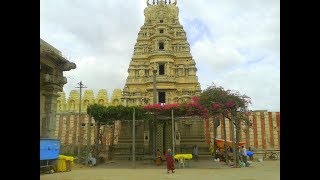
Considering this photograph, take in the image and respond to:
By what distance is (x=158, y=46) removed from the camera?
118 ft

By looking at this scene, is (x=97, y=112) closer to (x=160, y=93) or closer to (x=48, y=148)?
(x=48, y=148)

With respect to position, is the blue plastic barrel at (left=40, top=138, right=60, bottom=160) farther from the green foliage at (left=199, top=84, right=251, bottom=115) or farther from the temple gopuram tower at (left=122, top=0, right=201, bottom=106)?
the temple gopuram tower at (left=122, top=0, right=201, bottom=106)

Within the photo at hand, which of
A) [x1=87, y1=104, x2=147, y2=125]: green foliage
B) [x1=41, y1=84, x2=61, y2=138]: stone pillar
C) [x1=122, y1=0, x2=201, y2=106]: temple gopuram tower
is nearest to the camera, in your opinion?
[x1=41, y1=84, x2=61, y2=138]: stone pillar

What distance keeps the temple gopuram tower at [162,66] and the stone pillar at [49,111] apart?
832 inches

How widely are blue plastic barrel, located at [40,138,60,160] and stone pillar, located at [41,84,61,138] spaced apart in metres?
0.39

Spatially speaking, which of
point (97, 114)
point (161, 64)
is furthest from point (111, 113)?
point (161, 64)

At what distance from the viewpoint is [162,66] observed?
35344 millimetres

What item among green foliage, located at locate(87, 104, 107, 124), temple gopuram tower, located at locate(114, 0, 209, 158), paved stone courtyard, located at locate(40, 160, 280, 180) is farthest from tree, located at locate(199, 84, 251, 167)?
temple gopuram tower, located at locate(114, 0, 209, 158)

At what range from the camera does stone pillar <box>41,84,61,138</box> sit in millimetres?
12617

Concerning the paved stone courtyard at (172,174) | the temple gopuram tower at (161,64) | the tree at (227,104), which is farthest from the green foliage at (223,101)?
the temple gopuram tower at (161,64)

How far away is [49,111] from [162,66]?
23012 mm
